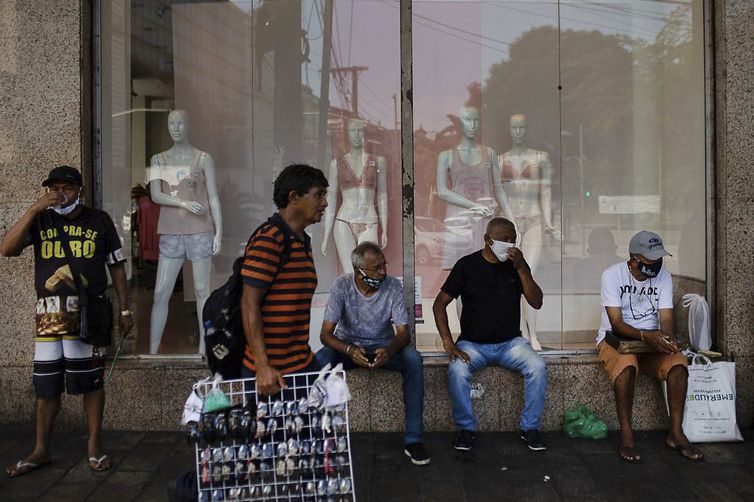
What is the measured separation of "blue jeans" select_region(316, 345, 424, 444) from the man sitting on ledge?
1250 mm

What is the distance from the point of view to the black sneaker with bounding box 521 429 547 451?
451 centimetres

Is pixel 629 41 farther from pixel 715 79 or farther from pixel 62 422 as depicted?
pixel 62 422

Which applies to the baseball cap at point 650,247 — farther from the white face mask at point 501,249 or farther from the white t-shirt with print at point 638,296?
the white face mask at point 501,249

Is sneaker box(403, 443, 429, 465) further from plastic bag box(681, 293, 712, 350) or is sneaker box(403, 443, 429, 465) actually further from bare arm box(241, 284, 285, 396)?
plastic bag box(681, 293, 712, 350)

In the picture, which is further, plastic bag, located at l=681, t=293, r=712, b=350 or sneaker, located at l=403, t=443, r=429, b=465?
plastic bag, located at l=681, t=293, r=712, b=350

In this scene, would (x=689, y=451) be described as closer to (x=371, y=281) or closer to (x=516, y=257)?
(x=516, y=257)

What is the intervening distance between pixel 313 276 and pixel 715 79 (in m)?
3.77

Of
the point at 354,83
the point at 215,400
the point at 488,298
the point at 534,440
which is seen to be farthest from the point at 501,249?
the point at 215,400

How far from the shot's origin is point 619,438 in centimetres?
476

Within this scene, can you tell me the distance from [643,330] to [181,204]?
360 cm

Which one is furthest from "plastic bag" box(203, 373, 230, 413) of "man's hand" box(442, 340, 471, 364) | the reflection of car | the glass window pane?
the reflection of car

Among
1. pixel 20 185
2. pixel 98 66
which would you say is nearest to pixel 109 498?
pixel 20 185

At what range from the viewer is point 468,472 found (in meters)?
4.18

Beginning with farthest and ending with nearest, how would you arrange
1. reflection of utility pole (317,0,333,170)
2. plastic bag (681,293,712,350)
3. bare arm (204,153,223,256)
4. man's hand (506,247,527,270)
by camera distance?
reflection of utility pole (317,0,333,170)
bare arm (204,153,223,256)
plastic bag (681,293,712,350)
man's hand (506,247,527,270)
